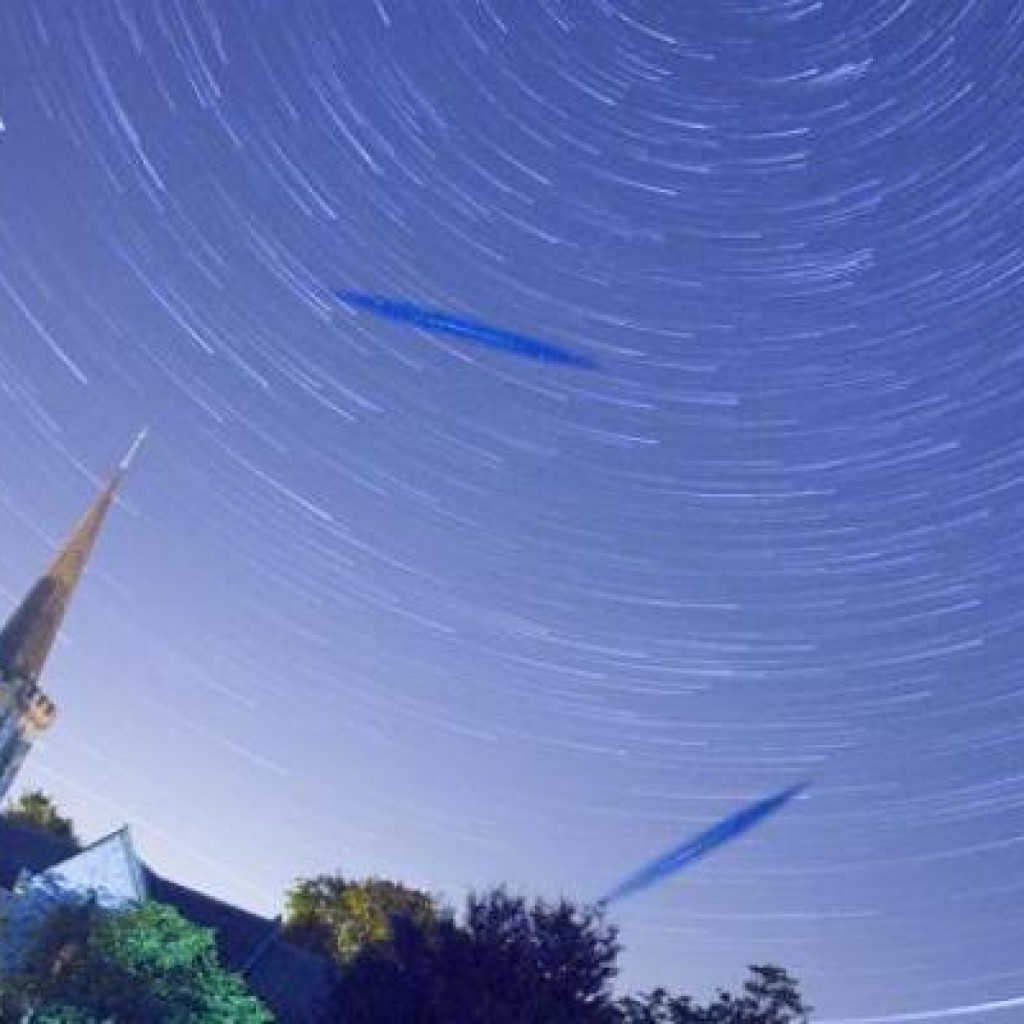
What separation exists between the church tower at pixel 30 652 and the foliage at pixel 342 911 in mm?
14567

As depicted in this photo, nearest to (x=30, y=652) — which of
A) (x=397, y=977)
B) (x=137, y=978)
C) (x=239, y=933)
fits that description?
(x=239, y=933)

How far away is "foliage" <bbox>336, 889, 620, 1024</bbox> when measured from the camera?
21234mm

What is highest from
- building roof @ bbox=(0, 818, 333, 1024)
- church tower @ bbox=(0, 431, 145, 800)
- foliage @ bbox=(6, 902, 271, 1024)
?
church tower @ bbox=(0, 431, 145, 800)

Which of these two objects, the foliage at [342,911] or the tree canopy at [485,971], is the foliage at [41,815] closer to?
the foliage at [342,911]

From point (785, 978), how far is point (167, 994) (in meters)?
15.4

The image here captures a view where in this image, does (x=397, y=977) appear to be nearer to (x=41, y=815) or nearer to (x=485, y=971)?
(x=485, y=971)

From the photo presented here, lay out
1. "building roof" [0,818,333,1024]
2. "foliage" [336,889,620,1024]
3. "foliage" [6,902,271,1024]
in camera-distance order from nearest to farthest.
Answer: "foliage" [336,889,620,1024]
"foliage" [6,902,271,1024]
"building roof" [0,818,333,1024]

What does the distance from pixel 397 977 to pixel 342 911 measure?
1354 inches

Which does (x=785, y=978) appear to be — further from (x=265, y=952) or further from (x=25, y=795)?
(x=25, y=795)

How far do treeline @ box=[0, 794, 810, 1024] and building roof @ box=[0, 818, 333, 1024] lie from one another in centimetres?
1513

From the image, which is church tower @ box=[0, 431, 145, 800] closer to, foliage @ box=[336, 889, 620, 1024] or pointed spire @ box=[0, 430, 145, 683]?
pointed spire @ box=[0, 430, 145, 683]

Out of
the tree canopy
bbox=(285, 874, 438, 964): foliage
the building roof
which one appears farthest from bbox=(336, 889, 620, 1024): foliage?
bbox=(285, 874, 438, 964): foliage

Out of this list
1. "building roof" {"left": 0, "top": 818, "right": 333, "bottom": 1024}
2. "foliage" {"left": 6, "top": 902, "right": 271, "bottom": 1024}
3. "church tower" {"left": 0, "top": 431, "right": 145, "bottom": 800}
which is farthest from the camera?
"church tower" {"left": 0, "top": 431, "right": 145, "bottom": 800}

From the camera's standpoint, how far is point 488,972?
71.7 feet
